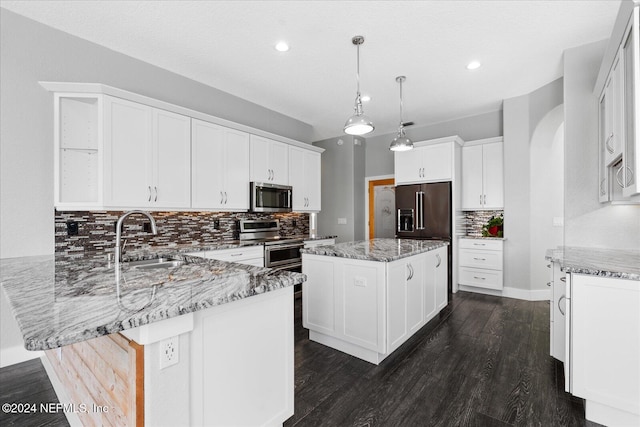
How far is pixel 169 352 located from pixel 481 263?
4.58 meters

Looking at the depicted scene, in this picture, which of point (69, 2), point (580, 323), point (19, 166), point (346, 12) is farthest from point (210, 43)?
point (580, 323)

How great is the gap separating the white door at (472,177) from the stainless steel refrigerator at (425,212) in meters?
0.45

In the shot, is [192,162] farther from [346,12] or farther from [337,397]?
[337,397]

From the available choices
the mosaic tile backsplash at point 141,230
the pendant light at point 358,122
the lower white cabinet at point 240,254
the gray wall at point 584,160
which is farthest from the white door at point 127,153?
the gray wall at point 584,160

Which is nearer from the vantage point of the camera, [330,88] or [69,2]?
[69,2]

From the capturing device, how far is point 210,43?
9.57 ft

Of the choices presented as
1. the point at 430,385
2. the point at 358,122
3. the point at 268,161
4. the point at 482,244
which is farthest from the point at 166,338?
the point at 482,244

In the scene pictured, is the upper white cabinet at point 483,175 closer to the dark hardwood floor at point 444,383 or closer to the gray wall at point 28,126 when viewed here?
the dark hardwood floor at point 444,383

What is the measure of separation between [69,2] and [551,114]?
A: 543 cm

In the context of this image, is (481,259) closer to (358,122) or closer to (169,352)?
(358,122)

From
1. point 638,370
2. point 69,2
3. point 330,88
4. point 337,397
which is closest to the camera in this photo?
point 638,370

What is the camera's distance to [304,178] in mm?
4965

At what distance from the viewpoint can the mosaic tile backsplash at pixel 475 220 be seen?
489 cm

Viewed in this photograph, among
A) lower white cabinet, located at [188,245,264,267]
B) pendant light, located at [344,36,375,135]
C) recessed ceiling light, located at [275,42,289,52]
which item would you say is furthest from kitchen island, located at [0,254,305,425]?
recessed ceiling light, located at [275,42,289,52]
